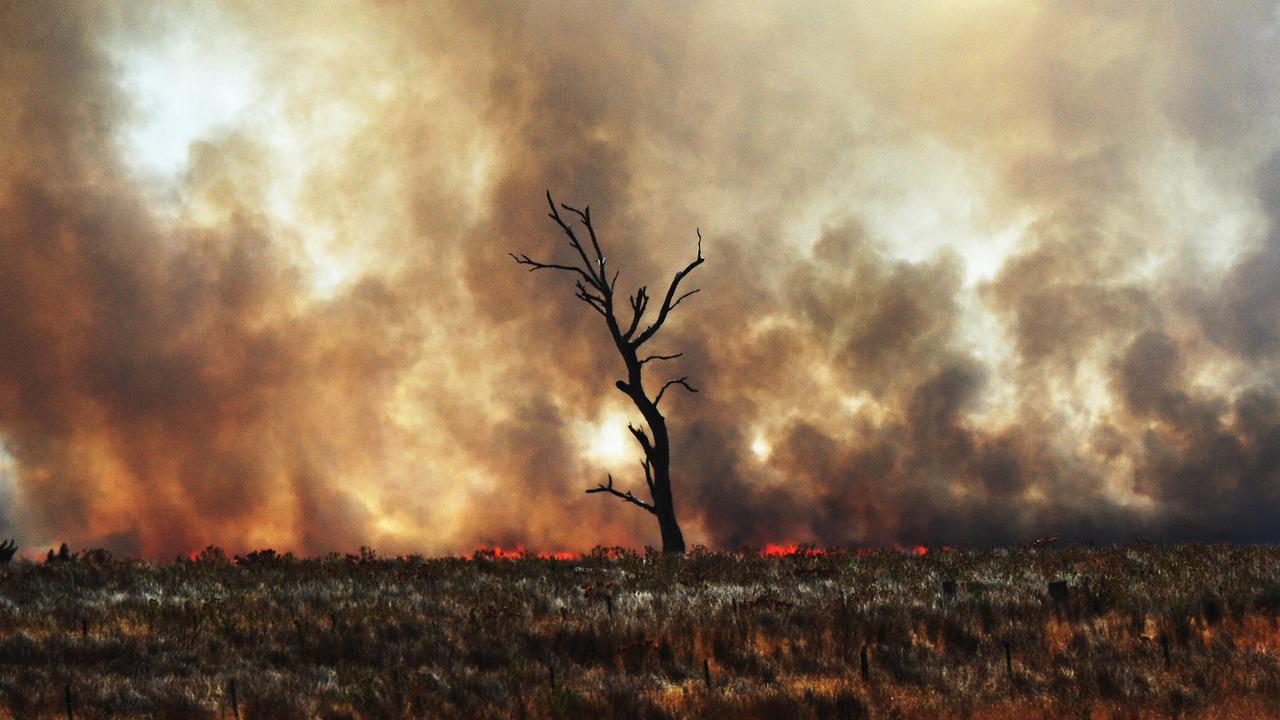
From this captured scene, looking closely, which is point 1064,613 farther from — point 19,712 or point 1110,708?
point 19,712

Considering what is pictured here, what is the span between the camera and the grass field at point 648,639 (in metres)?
12.5

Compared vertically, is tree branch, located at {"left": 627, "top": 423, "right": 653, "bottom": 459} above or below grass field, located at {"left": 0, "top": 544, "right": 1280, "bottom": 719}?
above

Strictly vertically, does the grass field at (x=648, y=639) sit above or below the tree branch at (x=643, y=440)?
below

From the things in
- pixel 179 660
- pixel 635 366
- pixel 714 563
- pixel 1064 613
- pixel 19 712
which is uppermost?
pixel 635 366

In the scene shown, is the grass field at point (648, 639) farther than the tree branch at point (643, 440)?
No

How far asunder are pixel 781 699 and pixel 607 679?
2290 millimetres

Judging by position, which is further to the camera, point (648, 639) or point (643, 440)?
point (643, 440)

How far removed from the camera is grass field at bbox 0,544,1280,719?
12.5 metres

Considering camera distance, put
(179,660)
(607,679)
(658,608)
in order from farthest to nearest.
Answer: (658,608) → (179,660) → (607,679)

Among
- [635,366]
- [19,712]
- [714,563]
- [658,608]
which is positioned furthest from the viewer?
[635,366]

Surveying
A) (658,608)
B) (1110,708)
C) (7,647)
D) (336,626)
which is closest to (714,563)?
(658,608)

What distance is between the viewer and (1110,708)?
12.2m

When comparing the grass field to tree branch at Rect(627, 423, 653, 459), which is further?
tree branch at Rect(627, 423, 653, 459)

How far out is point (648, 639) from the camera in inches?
619
